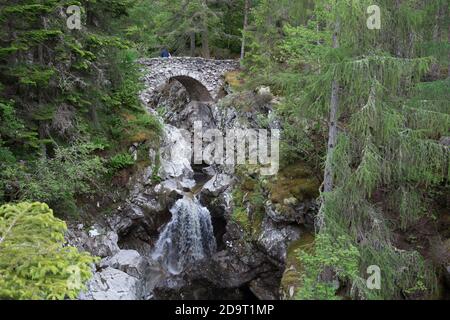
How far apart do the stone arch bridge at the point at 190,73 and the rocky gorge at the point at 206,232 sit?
567 cm

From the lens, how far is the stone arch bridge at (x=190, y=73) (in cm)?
2167

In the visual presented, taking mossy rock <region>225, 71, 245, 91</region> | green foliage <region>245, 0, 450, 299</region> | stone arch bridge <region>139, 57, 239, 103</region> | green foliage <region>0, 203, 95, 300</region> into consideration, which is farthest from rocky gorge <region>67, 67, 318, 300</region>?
stone arch bridge <region>139, 57, 239, 103</region>

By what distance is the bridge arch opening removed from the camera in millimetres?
22877

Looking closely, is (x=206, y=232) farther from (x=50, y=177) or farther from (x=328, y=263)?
(x=328, y=263)

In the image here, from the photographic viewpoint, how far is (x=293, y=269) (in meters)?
11.0

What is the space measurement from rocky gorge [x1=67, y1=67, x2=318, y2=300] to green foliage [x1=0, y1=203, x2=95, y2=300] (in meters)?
5.20

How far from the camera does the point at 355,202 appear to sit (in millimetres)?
8367

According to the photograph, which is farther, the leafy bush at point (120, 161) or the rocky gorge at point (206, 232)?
the leafy bush at point (120, 161)

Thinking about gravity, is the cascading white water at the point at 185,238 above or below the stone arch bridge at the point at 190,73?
below

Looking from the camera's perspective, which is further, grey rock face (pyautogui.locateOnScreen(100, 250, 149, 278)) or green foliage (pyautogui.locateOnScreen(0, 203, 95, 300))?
grey rock face (pyautogui.locateOnScreen(100, 250, 149, 278))

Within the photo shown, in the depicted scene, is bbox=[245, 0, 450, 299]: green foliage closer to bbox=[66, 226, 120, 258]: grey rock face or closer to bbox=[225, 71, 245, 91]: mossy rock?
bbox=[66, 226, 120, 258]: grey rock face

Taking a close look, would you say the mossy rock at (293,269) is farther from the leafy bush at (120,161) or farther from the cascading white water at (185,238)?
the leafy bush at (120,161)

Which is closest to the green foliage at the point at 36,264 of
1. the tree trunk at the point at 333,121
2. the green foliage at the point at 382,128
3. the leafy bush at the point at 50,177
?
the green foliage at the point at 382,128

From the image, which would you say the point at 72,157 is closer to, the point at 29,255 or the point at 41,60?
the point at 41,60
